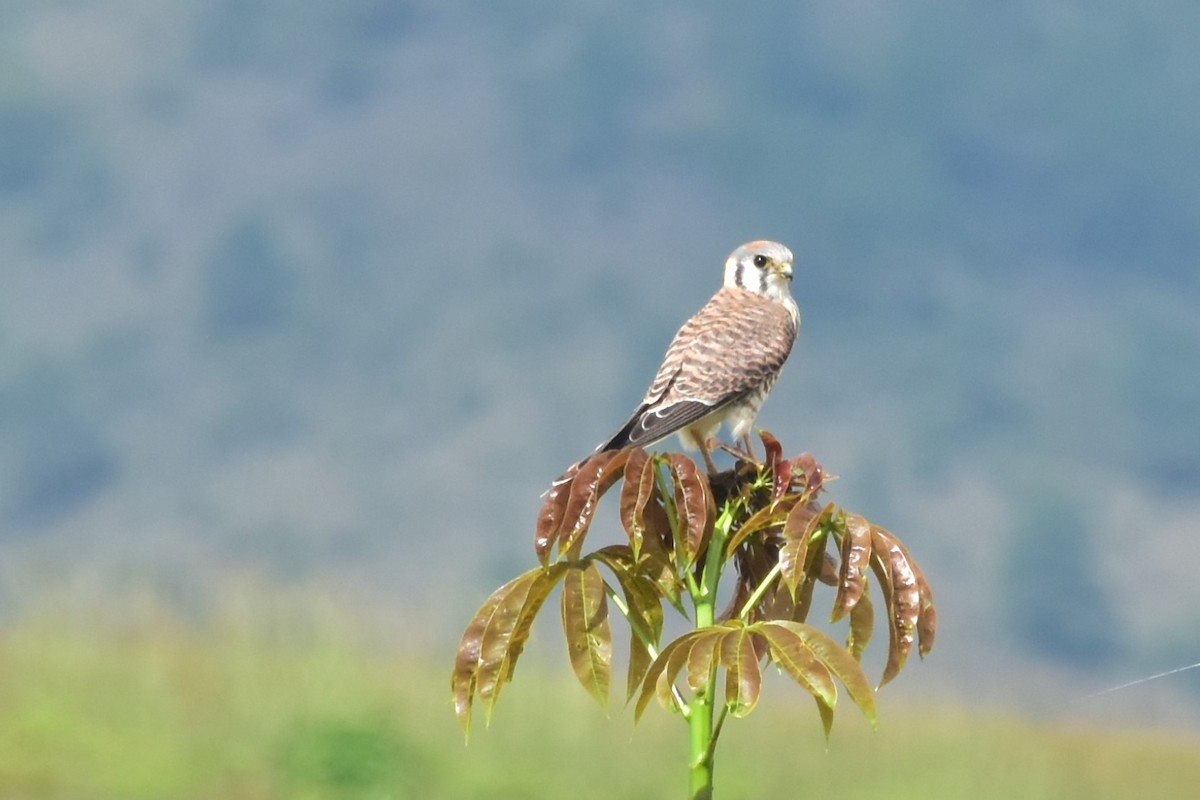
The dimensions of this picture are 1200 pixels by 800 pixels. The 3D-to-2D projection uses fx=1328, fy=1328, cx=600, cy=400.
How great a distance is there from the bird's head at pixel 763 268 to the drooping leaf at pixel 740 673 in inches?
97.8

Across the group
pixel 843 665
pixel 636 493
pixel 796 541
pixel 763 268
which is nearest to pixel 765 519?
pixel 796 541

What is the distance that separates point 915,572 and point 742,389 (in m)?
1.40

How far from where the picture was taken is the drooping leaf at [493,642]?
296 cm

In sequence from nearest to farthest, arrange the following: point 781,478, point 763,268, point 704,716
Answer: point 704,716 < point 781,478 < point 763,268

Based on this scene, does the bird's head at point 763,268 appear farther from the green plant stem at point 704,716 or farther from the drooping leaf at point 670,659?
the drooping leaf at point 670,659

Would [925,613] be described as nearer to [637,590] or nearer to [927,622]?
[927,622]

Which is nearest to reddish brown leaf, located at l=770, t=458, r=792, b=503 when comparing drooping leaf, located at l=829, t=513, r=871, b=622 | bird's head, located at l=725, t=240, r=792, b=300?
drooping leaf, located at l=829, t=513, r=871, b=622

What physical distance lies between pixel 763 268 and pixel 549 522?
239 centimetres

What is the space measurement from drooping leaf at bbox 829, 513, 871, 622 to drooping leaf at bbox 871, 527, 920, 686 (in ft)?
0.15

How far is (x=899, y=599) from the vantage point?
299 centimetres

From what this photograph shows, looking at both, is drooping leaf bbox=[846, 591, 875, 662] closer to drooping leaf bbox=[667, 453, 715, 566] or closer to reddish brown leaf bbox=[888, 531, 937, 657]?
reddish brown leaf bbox=[888, 531, 937, 657]

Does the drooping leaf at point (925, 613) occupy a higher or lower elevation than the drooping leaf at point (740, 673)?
higher

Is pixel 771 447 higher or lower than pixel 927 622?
higher

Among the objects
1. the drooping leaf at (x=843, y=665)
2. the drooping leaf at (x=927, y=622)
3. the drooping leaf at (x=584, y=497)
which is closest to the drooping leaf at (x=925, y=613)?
the drooping leaf at (x=927, y=622)
